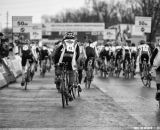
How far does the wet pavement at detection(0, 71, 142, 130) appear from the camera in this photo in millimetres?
Result: 9289

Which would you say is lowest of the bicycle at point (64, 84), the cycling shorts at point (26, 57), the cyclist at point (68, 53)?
the bicycle at point (64, 84)

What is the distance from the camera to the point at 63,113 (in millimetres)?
10906

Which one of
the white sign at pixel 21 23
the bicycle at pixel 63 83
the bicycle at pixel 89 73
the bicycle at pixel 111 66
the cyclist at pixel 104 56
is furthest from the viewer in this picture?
the white sign at pixel 21 23

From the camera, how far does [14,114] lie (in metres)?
10.7

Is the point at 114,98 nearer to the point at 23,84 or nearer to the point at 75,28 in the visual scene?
the point at 23,84

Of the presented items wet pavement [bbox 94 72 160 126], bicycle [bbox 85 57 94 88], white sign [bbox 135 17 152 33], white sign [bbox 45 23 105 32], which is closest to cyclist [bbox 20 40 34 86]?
Result: bicycle [bbox 85 57 94 88]

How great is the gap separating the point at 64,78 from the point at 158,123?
344cm

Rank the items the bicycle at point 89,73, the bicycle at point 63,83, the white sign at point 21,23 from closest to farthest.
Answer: the bicycle at point 63,83, the bicycle at point 89,73, the white sign at point 21,23

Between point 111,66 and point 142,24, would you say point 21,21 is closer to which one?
point 111,66

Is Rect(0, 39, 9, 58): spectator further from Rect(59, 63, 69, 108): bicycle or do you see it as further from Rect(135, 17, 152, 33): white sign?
Rect(135, 17, 152, 33): white sign

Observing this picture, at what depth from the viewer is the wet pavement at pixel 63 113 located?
30.5 ft

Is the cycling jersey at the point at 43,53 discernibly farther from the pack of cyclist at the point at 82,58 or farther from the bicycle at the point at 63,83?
the bicycle at the point at 63,83

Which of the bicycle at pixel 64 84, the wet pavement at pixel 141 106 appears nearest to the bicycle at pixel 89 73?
the wet pavement at pixel 141 106

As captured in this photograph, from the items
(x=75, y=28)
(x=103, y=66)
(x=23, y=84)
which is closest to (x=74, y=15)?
(x=75, y=28)
